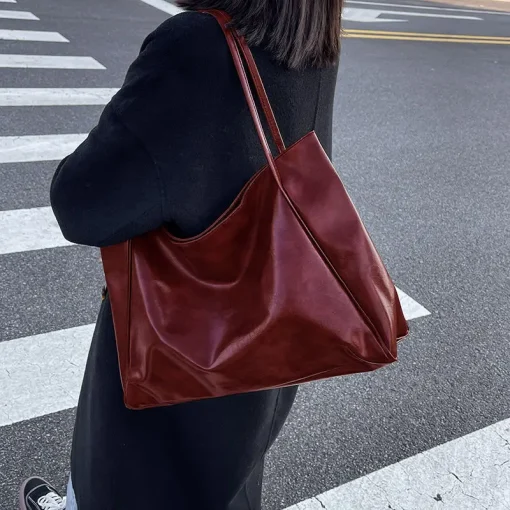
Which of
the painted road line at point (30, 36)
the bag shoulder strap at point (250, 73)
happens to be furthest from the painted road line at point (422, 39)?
the bag shoulder strap at point (250, 73)

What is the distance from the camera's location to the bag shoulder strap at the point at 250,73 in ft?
3.54

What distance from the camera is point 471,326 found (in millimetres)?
3447

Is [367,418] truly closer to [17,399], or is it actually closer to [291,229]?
[17,399]

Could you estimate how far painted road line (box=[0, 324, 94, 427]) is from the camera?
8.48 feet

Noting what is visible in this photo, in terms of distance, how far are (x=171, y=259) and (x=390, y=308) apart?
0.38 metres

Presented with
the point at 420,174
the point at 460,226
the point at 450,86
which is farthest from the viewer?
the point at 450,86

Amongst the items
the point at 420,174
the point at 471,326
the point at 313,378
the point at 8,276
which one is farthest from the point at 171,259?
the point at 420,174

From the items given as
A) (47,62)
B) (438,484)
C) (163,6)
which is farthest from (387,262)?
(163,6)

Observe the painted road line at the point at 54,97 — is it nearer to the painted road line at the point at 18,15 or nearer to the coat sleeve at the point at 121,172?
the painted road line at the point at 18,15

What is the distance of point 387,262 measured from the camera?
12.9ft

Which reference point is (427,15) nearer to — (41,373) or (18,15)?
(18,15)

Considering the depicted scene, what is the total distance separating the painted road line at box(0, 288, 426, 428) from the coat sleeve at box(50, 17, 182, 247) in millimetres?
1592

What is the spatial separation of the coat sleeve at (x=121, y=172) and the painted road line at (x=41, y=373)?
5.22ft

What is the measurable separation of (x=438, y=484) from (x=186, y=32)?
6.52 feet
